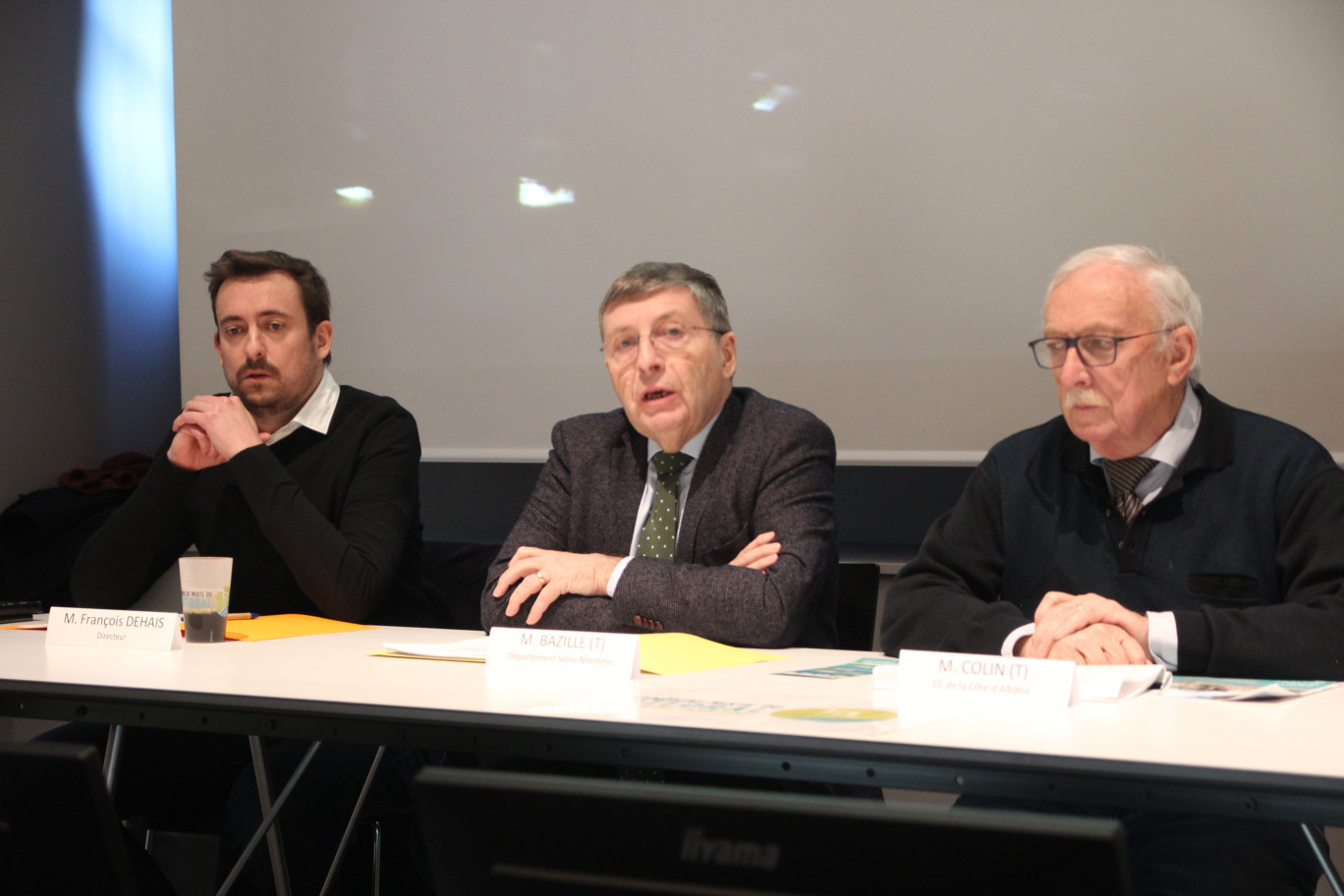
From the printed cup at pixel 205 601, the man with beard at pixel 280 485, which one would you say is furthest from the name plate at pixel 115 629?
the man with beard at pixel 280 485

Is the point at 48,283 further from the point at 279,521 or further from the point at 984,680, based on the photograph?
the point at 984,680

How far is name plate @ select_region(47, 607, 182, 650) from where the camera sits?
1.73 metres

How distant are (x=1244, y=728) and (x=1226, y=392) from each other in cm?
215

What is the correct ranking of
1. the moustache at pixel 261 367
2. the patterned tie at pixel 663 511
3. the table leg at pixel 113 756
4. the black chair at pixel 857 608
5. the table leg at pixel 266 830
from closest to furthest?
the table leg at pixel 266 830, the table leg at pixel 113 756, the patterned tie at pixel 663 511, the black chair at pixel 857 608, the moustache at pixel 261 367

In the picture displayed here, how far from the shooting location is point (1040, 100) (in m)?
3.16

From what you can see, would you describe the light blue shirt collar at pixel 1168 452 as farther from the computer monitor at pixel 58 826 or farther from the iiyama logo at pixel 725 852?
the computer monitor at pixel 58 826

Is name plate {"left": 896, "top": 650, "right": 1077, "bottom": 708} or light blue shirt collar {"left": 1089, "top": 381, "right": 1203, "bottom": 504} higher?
light blue shirt collar {"left": 1089, "top": 381, "right": 1203, "bottom": 504}

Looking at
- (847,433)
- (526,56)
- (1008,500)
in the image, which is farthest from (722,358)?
(526,56)

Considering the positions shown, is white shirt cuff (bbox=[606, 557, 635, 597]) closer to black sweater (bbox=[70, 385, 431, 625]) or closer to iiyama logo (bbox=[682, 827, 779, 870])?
black sweater (bbox=[70, 385, 431, 625])

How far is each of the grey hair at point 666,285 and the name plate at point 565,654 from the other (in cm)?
Result: 89

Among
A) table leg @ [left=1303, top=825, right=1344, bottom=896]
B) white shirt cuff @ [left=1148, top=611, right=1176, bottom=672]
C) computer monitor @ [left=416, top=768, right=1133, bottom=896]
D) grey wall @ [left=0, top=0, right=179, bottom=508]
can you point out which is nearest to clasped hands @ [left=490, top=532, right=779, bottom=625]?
white shirt cuff @ [left=1148, top=611, right=1176, bottom=672]

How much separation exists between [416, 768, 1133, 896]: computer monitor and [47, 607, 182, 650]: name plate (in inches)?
43.2

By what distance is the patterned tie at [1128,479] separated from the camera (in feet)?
6.19

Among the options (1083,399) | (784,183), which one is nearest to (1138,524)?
(1083,399)
